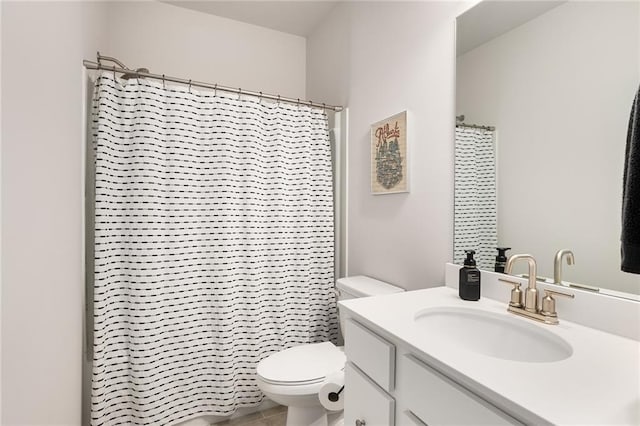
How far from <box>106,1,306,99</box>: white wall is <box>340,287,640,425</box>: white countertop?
7.41ft

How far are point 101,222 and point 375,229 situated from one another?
143cm

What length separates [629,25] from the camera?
2.84ft

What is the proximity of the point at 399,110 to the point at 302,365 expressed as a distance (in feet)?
4.54

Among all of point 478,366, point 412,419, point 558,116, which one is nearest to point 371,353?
point 412,419

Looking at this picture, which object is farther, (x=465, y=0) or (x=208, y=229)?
(x=208, y=229)

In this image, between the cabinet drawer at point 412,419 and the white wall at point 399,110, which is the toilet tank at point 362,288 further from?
the cabinet drawer at point 412,419

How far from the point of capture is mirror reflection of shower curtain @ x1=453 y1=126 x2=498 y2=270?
49.1 inches

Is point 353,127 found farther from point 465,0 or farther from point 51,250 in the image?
point 51,250

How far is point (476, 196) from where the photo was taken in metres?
1.31

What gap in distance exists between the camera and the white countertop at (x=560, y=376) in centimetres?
55

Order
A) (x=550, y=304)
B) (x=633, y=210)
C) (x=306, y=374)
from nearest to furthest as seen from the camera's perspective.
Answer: (x=633, y=210) → (x=550, y=304) → (x=306, y=374)

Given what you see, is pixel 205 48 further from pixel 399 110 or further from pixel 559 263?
pixel 559 263

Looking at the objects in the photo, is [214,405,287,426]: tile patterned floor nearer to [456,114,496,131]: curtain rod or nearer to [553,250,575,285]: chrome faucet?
[553,250,575,285]: chrome faucet

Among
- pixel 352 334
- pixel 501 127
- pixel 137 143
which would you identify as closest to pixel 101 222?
pixel 137 143
